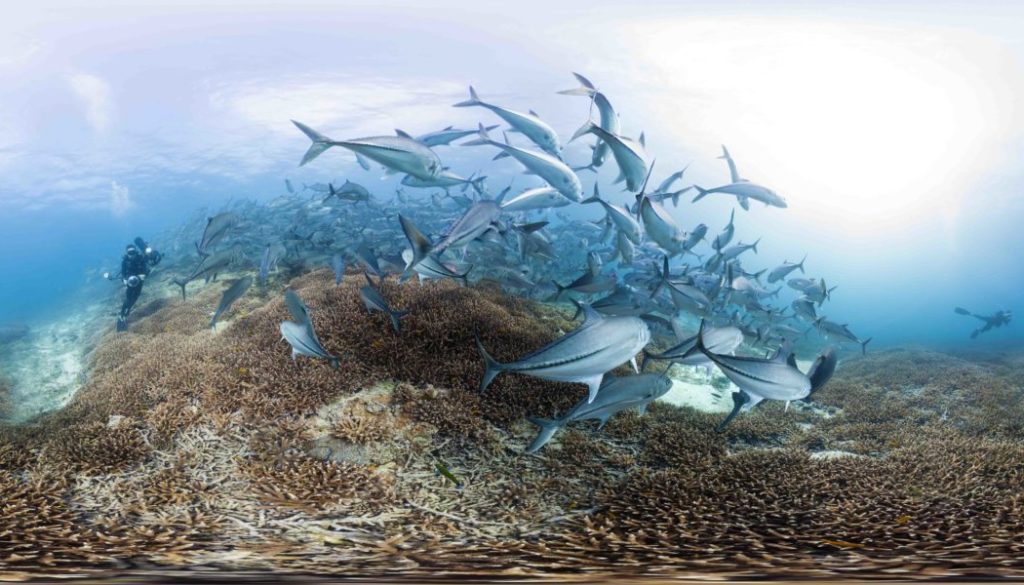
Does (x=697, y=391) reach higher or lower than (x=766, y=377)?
lower

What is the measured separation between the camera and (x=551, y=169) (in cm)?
555

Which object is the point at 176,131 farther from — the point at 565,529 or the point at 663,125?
the point at 565,529

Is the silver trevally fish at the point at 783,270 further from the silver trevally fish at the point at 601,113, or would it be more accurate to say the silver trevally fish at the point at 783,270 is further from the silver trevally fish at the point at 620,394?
the silver trevally fish at the point at 620,394

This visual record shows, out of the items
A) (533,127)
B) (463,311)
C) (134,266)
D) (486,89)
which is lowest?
(134,266)

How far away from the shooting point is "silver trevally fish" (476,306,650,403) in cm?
309

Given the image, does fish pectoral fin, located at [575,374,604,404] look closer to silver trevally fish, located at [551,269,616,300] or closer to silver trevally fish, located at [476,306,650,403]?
silver trevally fish, located at [476,306,650,403]

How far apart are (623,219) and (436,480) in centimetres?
381

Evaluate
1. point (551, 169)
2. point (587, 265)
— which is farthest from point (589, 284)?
point (551, 169)

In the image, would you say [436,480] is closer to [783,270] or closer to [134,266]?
[783,270]

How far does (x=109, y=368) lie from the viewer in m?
7.46

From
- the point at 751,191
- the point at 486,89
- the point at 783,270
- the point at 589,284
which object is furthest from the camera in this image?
the point at 486,89

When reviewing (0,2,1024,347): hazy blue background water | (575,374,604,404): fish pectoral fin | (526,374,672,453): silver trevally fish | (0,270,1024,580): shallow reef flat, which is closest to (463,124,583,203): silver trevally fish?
(0,270,1024,580): shallow reef flat

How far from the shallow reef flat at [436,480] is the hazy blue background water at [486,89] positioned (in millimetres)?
19647

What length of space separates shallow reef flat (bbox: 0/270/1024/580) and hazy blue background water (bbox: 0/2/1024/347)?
19647mm
